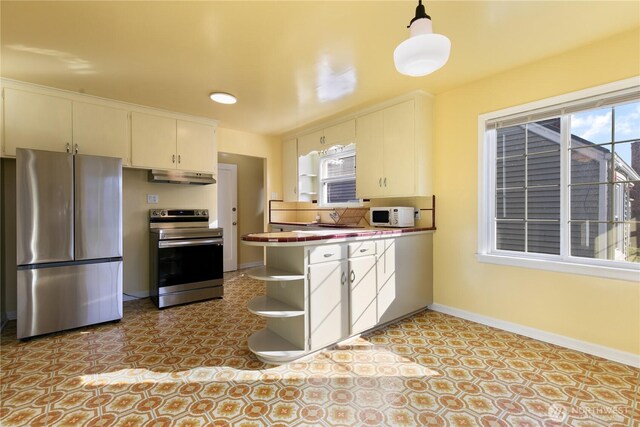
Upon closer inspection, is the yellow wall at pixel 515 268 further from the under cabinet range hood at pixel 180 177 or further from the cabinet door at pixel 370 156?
the under cabinet range hood at pixel 180 177

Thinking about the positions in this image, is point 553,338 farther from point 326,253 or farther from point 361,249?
point 326,253

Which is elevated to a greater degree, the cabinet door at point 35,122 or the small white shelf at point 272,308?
the cabinet door at point 35,122

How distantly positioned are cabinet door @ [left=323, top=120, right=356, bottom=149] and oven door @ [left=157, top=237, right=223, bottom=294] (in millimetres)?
2024

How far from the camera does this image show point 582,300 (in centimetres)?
234

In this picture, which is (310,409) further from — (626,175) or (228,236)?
(228,236)

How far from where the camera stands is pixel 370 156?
3555 millimetres

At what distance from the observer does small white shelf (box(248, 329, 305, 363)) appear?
2143 millimetres

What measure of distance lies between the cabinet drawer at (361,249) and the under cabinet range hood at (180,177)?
2.42m

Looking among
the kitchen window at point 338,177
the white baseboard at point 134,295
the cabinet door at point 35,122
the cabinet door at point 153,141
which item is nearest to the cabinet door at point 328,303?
the kitchen window at point 338,177

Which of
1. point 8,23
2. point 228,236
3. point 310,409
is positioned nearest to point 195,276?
point 228,236

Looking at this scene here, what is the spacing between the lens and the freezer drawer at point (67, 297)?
102 inches

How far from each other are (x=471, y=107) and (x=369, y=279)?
6.73 feet

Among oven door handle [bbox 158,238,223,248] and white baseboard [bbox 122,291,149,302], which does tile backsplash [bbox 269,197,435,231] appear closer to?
oven door handle [bbox 158,238,223,248]

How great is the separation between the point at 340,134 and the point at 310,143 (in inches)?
25.5
